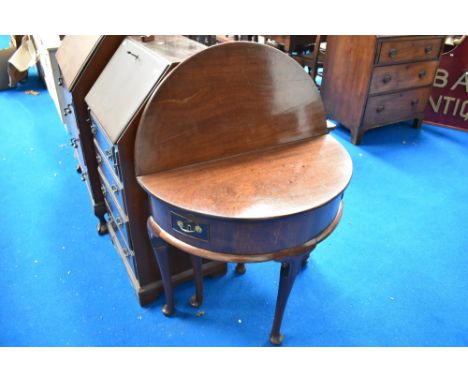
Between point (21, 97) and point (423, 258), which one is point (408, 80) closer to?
point (423, 258)

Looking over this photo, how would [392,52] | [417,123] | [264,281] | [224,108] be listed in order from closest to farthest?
[224,108] → [264,281] → [392,52] → [417,123]

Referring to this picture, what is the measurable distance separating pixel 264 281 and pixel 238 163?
0.89 meters

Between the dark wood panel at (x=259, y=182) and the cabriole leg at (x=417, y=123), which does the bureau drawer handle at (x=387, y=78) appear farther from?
the dark wood panel at (x=259, y=182)

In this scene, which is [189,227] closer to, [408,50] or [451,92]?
[408,50]

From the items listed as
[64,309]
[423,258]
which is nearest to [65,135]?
[64,309]

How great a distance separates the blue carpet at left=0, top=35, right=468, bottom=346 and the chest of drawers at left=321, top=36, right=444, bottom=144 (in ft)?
2.17

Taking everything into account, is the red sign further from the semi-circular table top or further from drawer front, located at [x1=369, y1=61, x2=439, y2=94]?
the semi-circular table top

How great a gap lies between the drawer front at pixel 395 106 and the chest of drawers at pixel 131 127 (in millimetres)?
2156

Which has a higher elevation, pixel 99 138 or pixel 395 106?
pixel 99 138

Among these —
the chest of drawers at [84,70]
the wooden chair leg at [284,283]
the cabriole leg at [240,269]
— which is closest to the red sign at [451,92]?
the cabriole leg at [240,269]

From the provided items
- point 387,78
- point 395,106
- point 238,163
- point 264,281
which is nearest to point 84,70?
point 238,163

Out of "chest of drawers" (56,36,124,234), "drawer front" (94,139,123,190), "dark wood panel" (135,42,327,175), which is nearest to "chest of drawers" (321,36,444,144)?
"dark wood panel" (135,42,327,175)

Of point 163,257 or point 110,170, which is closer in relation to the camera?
point 163,257

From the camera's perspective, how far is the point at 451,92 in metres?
3.53
